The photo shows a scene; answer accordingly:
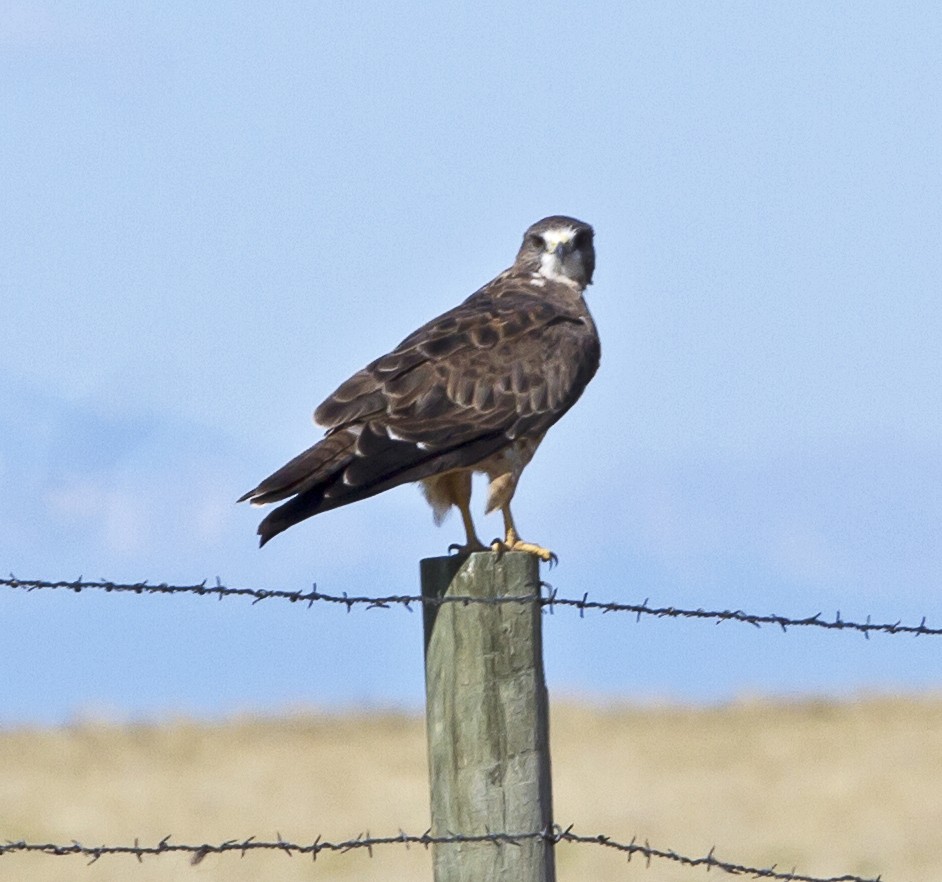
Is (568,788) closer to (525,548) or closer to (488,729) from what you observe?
(525,548)

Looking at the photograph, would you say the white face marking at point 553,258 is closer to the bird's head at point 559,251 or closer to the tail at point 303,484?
the bird's head at point 559,251

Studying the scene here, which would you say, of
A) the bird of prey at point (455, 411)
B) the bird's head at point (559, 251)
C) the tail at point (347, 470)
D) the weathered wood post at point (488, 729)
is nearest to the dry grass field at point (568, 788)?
the bird's head at point (559, 251)

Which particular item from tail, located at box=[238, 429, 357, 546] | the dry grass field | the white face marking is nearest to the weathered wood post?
tail, located at box=[238, 429, 357, 546]

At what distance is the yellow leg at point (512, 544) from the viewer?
22.0ft

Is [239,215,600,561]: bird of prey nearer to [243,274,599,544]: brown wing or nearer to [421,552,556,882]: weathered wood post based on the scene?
[243,274,599,544]: brown wing

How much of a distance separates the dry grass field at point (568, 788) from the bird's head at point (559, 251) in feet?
17.3

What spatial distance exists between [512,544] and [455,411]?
1.95 feet

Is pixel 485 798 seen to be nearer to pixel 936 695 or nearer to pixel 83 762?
pixel 83 762

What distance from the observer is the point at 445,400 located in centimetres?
725

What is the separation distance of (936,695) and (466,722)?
21522 millimetres

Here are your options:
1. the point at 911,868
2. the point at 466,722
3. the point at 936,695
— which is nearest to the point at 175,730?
the point at 936,695

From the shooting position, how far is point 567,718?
2408 centimetres

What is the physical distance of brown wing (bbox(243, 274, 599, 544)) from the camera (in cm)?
630

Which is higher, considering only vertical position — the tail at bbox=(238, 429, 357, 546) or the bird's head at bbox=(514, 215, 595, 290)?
the bird's head at bbox=(514, 215, 595, 290)
